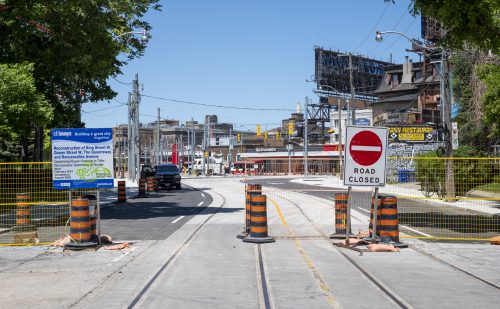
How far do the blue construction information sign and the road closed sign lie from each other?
18.0ft

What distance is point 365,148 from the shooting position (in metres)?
12.2

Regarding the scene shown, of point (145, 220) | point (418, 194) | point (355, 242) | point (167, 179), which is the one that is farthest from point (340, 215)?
point (167, 179)

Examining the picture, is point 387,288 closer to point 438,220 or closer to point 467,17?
point 467,17

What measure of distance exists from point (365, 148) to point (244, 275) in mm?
4253

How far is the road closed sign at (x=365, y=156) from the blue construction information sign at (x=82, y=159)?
18.0 feet

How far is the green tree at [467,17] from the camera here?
14180 millimetres

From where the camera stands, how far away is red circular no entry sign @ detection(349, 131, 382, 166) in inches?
478

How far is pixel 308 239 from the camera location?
14047mm

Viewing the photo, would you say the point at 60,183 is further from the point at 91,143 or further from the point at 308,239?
the point at 308,239

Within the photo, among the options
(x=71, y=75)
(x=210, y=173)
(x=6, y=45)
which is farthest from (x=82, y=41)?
(x=210, y=173)

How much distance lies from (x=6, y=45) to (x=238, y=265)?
16.0 metres

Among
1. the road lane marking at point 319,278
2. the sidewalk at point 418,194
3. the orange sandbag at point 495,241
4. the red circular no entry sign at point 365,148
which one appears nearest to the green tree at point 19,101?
the sidewalk at point 418,194

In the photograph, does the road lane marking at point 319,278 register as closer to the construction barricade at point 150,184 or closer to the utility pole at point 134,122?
the construction barricade at point 150,184

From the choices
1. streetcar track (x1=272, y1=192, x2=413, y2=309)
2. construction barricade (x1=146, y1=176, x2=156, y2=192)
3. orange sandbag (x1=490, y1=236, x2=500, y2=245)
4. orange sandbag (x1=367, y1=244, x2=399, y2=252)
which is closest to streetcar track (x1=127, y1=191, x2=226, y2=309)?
streetcar track (x1=272, y1=192, x2=413, y2=309)
